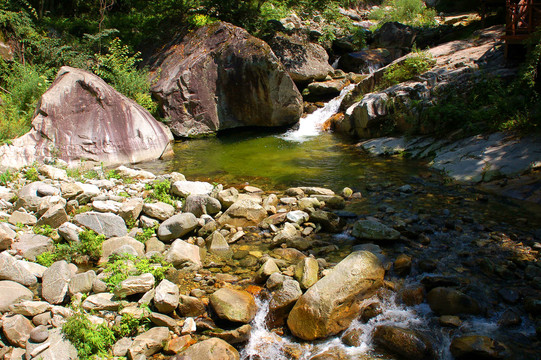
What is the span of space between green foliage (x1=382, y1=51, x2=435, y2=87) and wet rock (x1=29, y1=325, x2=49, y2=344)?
12.6 metres

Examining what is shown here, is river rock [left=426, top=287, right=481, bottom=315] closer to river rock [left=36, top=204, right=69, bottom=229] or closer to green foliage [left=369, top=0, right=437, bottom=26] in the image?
river rock [left=36, top=204, right=69, bottom=229]

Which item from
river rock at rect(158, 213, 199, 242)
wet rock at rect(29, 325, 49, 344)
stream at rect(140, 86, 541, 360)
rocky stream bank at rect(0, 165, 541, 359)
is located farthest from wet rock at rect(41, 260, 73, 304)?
stream at rect(140, 86, 541, 360)

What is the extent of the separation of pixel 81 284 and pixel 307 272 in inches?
105

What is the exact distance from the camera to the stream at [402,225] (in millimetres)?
3684

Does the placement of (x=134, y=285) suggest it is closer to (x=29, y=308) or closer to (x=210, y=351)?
(x=29, y=308)

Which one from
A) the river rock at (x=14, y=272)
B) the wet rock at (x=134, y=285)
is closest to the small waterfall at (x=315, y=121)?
the wet rock at (x=134, y=285)

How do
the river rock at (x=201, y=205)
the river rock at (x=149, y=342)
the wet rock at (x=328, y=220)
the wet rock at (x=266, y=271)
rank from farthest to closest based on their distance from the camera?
the river rock at (x=201, y=205) < the wet rock at (x=328, y=220) < the wet rock at (x=266, y=271) < the river rock at (x=149, y=342)

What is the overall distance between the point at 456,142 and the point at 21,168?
34.8ft

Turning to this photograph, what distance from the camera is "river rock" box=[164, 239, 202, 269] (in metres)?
5.06

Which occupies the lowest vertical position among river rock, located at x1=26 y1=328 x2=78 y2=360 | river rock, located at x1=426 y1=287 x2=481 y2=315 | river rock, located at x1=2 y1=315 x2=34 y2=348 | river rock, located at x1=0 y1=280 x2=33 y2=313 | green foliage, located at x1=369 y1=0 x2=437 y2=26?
river rock, located at x1=426 y1=287 x2=481 y2=315

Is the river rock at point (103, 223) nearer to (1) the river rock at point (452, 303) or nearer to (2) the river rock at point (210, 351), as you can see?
(2) the river rock at point (210, 351)

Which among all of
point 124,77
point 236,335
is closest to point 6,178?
point 236,335

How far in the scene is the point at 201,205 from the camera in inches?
259

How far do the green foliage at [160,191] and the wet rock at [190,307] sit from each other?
9.98 ft
